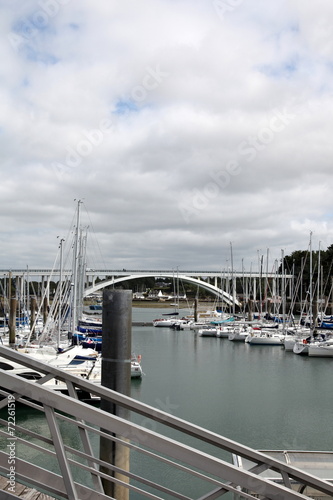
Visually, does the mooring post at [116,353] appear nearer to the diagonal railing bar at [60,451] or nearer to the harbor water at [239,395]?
the diagonal railing bar at [60,451]

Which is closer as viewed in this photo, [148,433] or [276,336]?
[148,433]

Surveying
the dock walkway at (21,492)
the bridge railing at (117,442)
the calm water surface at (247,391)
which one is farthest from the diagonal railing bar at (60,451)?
the calm water surface at (247,391)

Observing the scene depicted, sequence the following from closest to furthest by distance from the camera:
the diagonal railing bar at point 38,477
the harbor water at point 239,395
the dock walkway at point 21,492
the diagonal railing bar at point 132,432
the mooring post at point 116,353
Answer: the diagonal railing bar at point 132,432 → the diagonal railing bar at point 38,477 → the dock walkway at point 21,492 → the mooring post at point 116,353 → the harbor water at point 239,395

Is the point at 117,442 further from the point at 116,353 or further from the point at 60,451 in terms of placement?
the point at 116,353

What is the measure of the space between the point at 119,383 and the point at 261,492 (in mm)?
2243

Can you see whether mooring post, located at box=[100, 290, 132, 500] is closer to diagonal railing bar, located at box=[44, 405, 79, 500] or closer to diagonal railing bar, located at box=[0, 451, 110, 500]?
diagonal railing bar, located at box=[0, 451, 110, 500]

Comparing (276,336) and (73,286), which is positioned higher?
(73,286)

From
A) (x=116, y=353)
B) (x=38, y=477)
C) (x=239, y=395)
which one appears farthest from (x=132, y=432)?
(x=239, y=395)

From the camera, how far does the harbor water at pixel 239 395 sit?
559 inches

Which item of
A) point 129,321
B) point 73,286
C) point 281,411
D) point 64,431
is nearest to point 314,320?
point 73,286

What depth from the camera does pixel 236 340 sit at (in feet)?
145

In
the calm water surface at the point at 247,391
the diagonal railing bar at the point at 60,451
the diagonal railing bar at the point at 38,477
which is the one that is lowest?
the calm water surface at the point at 247,391

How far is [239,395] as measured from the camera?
70.3 feet

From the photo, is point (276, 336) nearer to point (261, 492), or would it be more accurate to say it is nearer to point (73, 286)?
point (73, 286)
